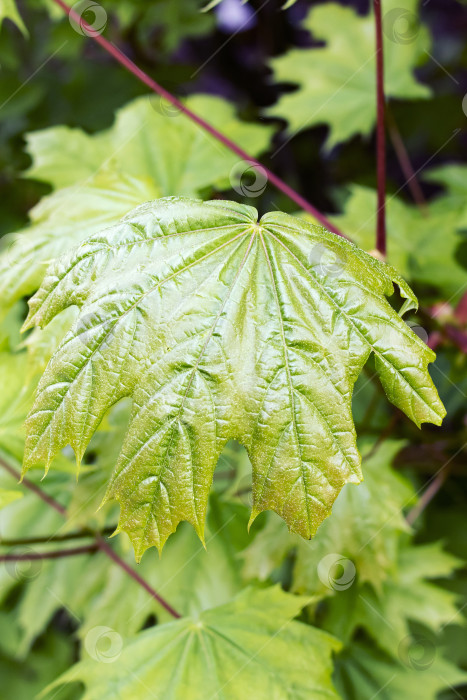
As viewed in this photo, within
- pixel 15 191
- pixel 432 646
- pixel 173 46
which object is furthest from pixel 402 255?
pixel 15 191

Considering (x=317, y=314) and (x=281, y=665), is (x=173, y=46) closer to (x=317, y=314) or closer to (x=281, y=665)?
(x=317, y=314)
